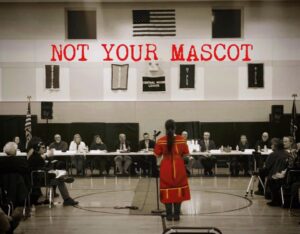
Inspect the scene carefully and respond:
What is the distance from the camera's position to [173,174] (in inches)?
302

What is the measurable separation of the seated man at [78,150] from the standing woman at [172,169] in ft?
26.3

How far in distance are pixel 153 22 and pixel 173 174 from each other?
37.4ft

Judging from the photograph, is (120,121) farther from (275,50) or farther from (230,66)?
(275,50)

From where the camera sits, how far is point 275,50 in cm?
1819

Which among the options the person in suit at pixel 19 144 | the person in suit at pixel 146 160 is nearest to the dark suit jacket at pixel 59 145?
the person in suit at pixel 19 144

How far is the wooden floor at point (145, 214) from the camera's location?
773 centimetres

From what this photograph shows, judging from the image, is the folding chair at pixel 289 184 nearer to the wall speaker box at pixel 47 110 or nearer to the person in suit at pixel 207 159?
the person in suit at pixel 207 159

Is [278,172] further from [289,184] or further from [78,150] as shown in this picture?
[78,150]

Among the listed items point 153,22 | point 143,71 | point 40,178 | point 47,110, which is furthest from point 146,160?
point 40,178

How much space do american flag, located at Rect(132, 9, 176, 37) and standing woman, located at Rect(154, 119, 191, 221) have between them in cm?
1098

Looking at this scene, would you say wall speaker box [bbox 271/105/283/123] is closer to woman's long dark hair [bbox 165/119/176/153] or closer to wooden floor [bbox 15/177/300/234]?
wooden floor [bbox 15/177/300/234]

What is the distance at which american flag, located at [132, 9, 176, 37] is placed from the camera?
59.5ft

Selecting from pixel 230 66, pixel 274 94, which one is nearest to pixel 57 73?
pixel 230 66

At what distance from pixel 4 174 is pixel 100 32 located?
11.4m
